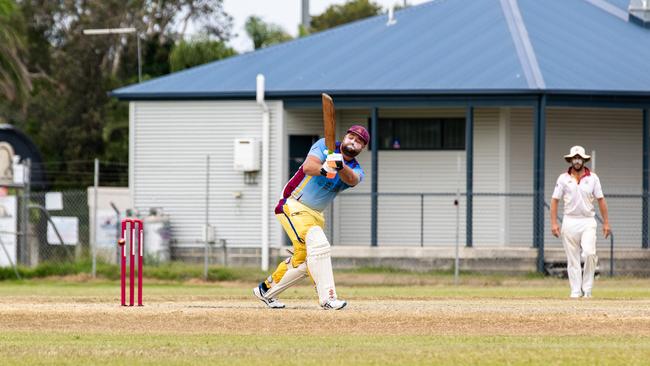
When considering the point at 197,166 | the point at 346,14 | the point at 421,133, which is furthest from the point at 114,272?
the point at 346,14

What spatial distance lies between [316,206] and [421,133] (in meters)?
17.3

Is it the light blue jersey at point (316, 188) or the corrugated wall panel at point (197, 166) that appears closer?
the light blue jersey at point (316, 188)

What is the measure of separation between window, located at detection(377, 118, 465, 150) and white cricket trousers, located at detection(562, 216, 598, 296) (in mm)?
12329

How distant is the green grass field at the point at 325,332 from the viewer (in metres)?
12.1

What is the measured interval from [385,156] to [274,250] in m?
3.07

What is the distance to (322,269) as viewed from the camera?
1592 cm

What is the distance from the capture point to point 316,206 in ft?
52.6

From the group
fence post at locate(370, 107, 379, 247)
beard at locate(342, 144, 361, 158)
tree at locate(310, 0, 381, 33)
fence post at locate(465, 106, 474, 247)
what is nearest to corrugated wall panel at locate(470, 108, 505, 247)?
fence post at locate(465, 106, 474, 247)

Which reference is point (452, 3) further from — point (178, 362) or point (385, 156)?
point (178, 362)

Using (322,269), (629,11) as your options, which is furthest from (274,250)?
(322,269)

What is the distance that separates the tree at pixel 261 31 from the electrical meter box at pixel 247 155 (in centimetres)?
2368

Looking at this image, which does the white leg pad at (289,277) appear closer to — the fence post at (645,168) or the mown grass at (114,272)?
the mown grass at (114,272)

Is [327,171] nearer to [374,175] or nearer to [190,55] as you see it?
[374,175]

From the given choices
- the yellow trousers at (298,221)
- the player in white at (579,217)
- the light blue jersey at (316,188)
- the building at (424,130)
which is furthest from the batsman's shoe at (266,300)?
the building at (424,130)
